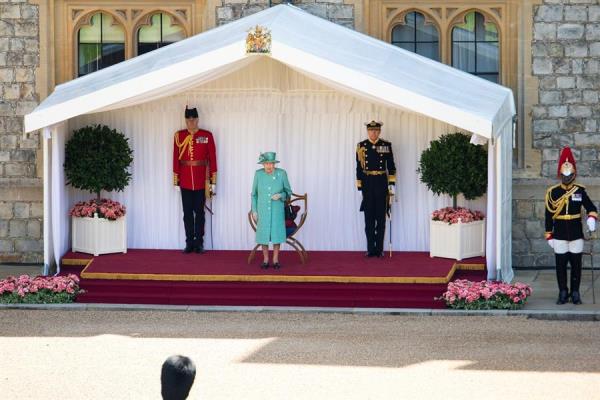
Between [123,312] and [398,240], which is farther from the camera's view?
[398,240]

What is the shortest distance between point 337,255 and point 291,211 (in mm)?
1459

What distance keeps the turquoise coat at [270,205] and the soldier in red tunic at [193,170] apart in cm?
148

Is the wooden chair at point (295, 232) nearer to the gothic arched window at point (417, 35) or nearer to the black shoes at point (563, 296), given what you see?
the gothic arched window at point (417, 35)

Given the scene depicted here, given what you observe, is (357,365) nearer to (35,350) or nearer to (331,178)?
(35,350)

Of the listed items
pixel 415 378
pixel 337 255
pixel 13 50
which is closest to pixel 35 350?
pixel 415 378

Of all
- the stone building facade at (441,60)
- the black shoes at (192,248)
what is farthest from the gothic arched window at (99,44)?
the black shoes at (192,248)

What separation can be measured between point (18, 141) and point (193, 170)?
8.78ft

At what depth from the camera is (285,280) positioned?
15445 millimetres

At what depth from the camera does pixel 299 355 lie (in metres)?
12.2

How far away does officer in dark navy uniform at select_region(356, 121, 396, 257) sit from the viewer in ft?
55.3

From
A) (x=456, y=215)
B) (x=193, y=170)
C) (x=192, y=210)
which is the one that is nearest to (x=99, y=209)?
(x=192, y=210)

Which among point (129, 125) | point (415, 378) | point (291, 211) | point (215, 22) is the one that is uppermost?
point (215, 22)

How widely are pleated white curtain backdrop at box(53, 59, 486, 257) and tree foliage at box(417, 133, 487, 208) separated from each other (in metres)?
0.54

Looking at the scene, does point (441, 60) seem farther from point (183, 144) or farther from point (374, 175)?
point (183, 144)
